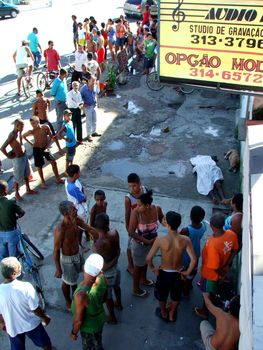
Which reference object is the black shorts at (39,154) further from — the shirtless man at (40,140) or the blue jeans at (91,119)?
the blue jeans at (91,119)

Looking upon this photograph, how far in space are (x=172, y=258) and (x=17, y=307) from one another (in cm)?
184

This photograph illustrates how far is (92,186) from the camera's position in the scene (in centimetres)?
866

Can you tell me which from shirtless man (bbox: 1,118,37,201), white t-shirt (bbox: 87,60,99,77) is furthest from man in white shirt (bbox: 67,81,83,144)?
white t-shirt (bbox: 87,60,99,77)

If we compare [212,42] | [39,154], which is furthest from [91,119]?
[212,42]

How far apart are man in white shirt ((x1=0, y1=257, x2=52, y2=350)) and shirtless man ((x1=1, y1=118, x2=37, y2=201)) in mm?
3574

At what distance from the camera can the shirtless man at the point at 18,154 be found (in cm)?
739

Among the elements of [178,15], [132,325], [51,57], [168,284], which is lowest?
[132,325]

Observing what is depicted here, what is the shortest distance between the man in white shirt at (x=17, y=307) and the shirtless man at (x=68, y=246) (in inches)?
33.9

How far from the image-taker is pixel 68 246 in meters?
5.24

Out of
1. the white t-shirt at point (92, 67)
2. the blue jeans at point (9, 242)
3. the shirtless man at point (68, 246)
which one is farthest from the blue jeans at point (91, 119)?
the shirtless man at point (68, 246)

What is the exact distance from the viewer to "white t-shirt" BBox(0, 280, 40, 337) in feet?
13.6

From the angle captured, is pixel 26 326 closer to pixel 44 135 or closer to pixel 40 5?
pixel 44 135

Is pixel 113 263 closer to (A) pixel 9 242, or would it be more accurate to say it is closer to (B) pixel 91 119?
(A) pixel 9 242

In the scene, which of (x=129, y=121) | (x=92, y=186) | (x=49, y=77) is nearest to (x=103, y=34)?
(x=49, y=77)
